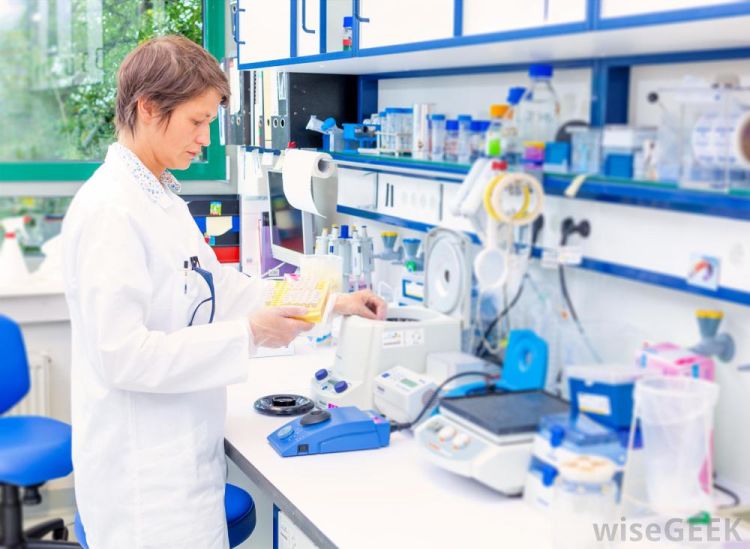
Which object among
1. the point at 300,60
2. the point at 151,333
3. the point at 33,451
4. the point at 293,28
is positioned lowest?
the point at 33,451

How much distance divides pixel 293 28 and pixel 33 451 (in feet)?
5.21

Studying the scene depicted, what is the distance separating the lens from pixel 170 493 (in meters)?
1.82

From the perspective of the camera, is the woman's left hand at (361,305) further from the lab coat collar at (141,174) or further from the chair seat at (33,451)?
the chair seat at (33,451)

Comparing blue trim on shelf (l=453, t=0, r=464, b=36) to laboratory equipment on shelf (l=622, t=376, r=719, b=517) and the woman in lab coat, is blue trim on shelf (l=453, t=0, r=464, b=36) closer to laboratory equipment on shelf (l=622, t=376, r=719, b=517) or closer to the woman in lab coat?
the woman in lab coat

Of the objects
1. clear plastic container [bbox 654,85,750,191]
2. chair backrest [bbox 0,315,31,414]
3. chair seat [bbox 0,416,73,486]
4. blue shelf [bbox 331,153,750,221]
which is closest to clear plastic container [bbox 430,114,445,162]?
blue shelf [bbox 331,153,750,221]

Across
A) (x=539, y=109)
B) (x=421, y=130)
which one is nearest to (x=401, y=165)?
(x=421, y=130)

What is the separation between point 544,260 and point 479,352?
0.29 meters

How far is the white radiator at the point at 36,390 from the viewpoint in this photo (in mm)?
3455

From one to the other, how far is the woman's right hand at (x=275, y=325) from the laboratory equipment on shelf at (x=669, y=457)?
2.44 feet

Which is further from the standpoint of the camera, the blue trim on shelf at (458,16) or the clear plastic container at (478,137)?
the clear plastic container at (478,137)

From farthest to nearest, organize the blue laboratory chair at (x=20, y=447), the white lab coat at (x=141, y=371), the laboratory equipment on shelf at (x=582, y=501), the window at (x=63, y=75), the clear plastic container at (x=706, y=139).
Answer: the window at (x=63, y=75), the blue laboratory chair at (x=20, y=447), the white lab coat at (x=141, y=371), the clear plastic container at (x=706, y=139), the laboratory equipment on shelf at (x=582, y=501)

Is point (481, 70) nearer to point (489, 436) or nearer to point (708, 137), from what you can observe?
point (708, 137)

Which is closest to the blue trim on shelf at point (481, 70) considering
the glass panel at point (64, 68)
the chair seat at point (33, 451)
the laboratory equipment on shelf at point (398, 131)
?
the laboratory equipment on shelf at point (398, 131)

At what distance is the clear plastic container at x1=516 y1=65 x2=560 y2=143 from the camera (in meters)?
1.92
